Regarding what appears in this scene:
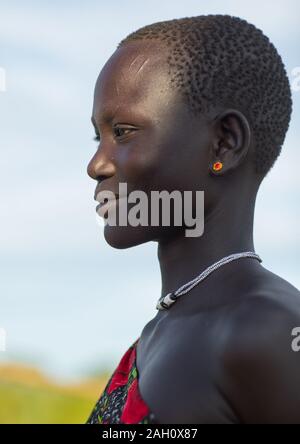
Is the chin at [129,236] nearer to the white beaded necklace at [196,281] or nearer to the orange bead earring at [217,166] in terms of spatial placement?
the white beaded necklace at [196,281]

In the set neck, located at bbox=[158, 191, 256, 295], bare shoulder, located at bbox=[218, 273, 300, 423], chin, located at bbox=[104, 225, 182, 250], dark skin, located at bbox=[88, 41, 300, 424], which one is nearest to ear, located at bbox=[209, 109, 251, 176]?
dark skin, located at bbox=[88, 41, 300, 424]

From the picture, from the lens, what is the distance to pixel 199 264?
3439 millimetres

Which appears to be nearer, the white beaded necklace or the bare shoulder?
the bare shoulder

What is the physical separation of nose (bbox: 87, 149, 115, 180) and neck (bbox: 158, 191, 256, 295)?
38 centimetres

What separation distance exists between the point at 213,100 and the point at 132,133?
0.35m

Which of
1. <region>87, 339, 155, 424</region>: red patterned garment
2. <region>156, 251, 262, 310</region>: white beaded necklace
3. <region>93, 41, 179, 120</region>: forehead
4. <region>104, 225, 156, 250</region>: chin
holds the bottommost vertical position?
<region>87, 339, 155, 424</region>: red patterned garment

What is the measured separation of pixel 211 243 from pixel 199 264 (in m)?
0.10

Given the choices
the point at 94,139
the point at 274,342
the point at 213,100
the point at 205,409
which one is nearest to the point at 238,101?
the point at 213,100

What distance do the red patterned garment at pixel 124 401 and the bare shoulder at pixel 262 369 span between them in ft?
1.09

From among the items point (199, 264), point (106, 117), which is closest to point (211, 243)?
point (199, 264)

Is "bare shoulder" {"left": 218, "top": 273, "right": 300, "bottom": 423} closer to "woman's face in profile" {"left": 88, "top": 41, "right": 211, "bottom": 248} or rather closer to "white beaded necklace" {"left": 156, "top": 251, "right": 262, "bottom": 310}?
"white beaded necklace" {"left": 156, "top": 251, "right": 262, "bottom": 310}

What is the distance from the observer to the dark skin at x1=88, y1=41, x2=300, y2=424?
2.95 meters

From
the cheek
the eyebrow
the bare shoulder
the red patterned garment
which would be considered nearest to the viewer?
the bare shoulder

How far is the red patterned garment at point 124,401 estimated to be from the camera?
123 inches
